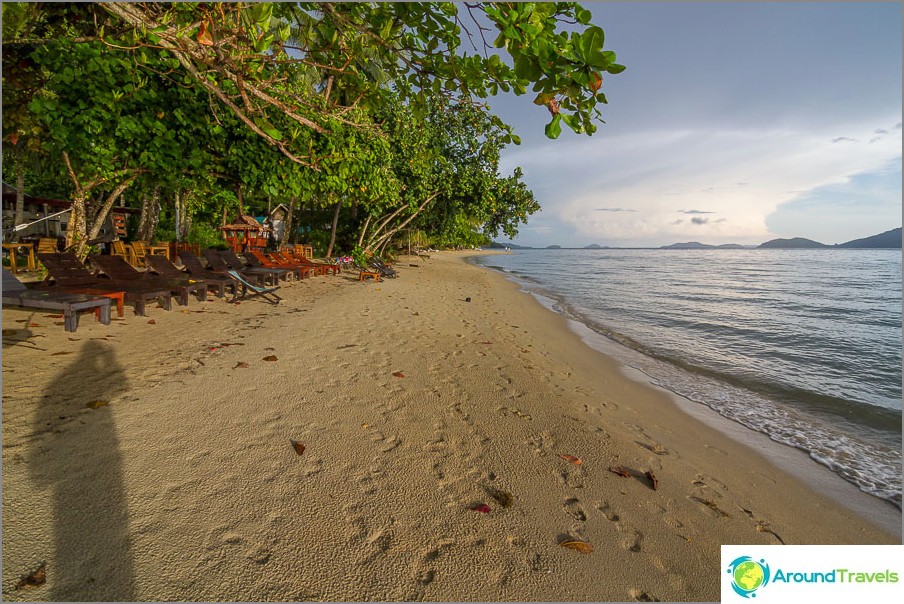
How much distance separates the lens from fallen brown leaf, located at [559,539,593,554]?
223 centimetres

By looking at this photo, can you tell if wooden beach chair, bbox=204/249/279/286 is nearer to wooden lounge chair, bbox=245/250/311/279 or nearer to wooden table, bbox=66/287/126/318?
wooden lounge chair, bbox=245/250/311/279

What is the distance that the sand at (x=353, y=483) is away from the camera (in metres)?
1.96

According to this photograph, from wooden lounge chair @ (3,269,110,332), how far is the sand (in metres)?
0.35

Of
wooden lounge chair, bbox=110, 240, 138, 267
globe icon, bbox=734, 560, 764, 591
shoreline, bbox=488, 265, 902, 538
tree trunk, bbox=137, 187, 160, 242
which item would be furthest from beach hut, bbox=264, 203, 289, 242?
globe icon, bbox=734, 560, 764, 591

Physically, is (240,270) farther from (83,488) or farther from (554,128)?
(554,128)

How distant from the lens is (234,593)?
1.81 meters

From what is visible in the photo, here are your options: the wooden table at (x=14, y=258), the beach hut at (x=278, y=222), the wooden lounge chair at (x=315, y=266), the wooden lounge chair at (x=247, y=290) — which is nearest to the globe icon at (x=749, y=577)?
the wooden lounge chair at (x=247, y=290)

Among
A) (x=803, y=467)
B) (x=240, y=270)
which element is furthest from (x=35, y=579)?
(x=240, y=270)

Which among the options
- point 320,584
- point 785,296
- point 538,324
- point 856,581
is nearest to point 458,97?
point 320,584

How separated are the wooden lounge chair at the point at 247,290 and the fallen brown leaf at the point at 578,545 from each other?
8.22 m

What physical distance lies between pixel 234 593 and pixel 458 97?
12.2 feet

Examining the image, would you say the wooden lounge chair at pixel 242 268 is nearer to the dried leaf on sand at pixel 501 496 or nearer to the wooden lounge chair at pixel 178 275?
the wooden lounge chair at pixel 178 275

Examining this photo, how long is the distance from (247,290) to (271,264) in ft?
12.7

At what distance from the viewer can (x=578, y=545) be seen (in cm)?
226
